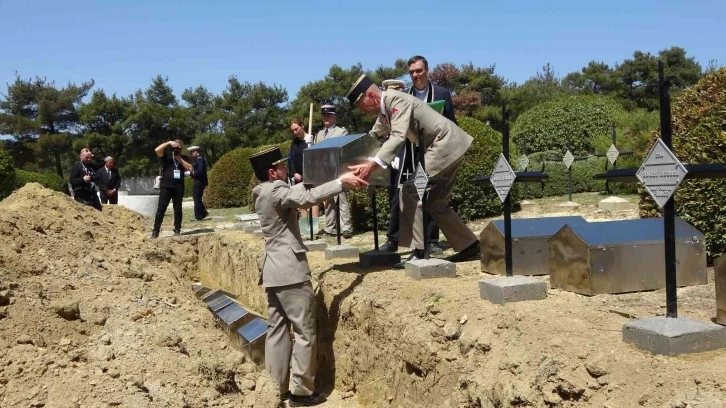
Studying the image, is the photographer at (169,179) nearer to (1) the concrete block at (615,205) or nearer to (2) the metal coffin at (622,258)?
(1) the concrete block at (615,205)

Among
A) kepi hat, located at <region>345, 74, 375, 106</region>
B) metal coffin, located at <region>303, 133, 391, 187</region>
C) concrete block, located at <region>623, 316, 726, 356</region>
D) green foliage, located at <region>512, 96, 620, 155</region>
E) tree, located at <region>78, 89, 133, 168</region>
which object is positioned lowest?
concrete block, located at <region>623, 316, 726, 356</region>

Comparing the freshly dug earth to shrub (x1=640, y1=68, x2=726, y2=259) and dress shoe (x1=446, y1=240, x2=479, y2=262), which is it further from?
shrub (x1=640, y1=68, x2=726, y2=259)

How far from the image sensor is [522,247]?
198 inches

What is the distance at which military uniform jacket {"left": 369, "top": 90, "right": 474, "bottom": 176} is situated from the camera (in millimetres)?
5289

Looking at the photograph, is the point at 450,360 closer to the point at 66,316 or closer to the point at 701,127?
the point at 701,127

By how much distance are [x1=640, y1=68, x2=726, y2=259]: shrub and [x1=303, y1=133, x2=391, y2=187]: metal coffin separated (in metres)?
2.50

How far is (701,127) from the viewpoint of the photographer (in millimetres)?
4992

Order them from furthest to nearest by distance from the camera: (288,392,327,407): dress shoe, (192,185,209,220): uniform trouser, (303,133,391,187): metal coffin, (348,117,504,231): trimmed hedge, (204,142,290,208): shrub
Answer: (204,142,290,208): shrub < (192,185,209,220): uniform trouser < (348,117,504,231): trimmed hedge < (303,133,391,187): metal coffin < (288,392,327,407): dress shoe

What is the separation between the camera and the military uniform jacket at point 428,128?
5.29 m

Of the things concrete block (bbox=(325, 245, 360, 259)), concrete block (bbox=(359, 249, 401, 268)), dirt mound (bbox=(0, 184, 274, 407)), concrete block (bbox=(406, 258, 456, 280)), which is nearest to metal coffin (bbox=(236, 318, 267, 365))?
dirt mound (bbox=(0, 184, 274, 407))

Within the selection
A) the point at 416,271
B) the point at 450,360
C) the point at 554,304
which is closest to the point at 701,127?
the point at 554,304

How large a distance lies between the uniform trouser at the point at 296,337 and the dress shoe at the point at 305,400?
0.16ft

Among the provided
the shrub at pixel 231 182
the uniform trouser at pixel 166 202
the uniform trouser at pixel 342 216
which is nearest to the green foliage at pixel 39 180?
the shrub at pixel 231 182

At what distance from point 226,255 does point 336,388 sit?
4308 millimetres
